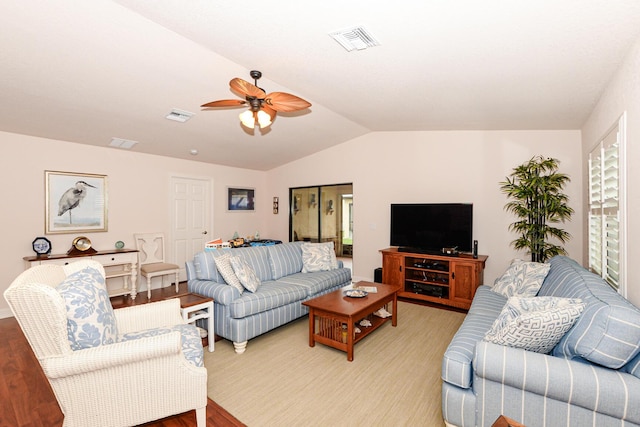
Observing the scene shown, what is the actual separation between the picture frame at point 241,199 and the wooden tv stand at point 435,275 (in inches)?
140

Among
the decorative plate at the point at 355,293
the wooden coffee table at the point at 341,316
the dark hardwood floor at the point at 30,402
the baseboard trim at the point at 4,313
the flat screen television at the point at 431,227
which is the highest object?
the flat screen television at the point at 431,227

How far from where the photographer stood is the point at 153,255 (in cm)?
558

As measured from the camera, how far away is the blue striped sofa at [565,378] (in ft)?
5.10

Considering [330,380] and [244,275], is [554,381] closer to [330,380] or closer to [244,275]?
[330,380]

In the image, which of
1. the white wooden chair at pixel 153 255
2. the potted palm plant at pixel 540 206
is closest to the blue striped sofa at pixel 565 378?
the potted palm plant at pixel 540 206

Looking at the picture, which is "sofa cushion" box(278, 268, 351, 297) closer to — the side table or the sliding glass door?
the side table

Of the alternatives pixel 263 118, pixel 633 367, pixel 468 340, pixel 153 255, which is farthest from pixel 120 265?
pixel 633 367

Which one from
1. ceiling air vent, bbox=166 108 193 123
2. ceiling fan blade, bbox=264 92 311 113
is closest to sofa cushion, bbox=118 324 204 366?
ceiling fan blade, bbox=264 92 311 113

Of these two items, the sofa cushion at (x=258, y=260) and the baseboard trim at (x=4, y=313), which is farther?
A: the baseboard trim at (x=4, y=313)

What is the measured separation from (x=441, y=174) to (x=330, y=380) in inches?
151

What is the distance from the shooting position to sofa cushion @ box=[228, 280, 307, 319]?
3.12m

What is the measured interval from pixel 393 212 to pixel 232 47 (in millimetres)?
3544

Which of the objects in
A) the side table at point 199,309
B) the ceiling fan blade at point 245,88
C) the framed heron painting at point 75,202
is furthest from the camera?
the framed heron painting at point 75,202

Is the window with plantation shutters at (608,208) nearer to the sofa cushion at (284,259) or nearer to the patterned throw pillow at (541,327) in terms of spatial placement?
the patterned throw pillow at (541,327)
